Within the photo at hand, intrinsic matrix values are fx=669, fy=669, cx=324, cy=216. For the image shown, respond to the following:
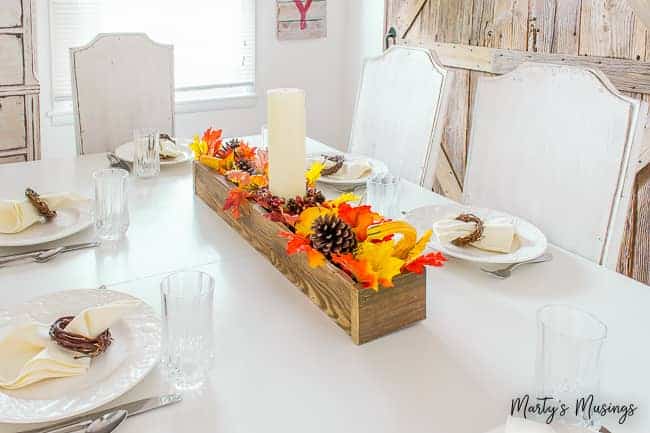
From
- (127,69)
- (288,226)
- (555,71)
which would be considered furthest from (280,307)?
(127,69)

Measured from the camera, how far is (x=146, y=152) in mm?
1842

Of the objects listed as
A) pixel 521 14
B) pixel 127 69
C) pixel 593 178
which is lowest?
pixel 593 178

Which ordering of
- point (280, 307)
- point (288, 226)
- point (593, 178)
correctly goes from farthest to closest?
1. point (593, 178)
2. point (288, 226)
3. point (280, 307)

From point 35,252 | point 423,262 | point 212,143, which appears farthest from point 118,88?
point 423,262

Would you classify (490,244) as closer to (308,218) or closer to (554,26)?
(308,218)

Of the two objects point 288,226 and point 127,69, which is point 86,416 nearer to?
point 288,226

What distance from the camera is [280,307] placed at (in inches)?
45.7

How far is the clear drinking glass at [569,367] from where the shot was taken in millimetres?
841

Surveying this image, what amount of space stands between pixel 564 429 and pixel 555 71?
1083mm

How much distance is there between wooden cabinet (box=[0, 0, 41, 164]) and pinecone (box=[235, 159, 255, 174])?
4.92ft

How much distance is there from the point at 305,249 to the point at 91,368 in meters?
0.37

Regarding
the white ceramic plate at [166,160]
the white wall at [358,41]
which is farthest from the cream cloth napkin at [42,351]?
the white wall at [358,41]

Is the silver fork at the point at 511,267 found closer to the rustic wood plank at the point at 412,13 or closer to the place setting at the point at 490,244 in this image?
the place setting at the point at 490,244

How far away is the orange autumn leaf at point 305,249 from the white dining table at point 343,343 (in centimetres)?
10
